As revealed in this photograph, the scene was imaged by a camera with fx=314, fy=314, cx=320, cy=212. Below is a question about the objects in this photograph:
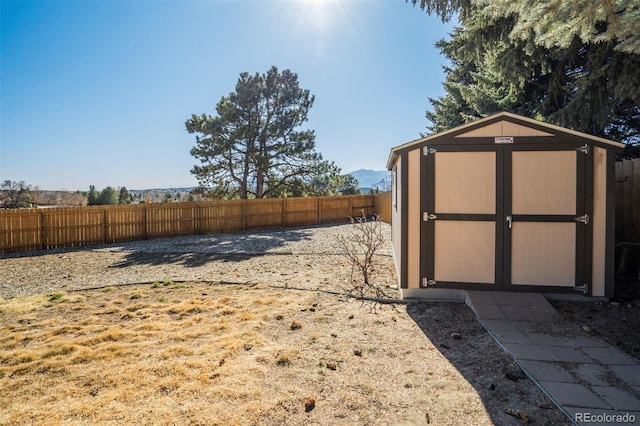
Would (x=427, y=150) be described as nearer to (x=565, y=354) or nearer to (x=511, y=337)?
(x=511, y=337)

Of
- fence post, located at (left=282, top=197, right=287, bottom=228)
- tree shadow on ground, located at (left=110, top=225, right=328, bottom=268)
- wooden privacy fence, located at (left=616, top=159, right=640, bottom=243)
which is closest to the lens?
wooden privacy fence, located at (left=616, top=159, right=640, bottom=243)

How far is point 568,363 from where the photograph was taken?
2.66 meters

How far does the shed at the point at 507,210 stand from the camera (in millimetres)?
4277

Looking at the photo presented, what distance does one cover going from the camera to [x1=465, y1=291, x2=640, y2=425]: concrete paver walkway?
205 cm

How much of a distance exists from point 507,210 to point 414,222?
1279 millimetres

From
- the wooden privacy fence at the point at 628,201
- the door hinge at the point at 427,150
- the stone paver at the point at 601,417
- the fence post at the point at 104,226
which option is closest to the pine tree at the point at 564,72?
the wooden privacy fence at the point at 628,201

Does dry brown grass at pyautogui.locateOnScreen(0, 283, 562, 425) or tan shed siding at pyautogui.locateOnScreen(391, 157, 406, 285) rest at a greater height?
tan shed siding at pyautogui.locateOnScreen(391, 157, 406, 285)

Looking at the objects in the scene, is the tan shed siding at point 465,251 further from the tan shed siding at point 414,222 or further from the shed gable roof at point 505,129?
the shed gable roof at point 505,129

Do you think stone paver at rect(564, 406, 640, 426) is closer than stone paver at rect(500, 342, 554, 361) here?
Yes

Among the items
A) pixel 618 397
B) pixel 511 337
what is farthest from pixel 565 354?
pixel 618 397

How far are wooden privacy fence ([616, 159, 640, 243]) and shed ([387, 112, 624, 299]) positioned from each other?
164 centimetres

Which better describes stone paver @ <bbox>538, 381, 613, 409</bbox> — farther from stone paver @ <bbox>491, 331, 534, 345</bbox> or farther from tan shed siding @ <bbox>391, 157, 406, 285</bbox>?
tan shed siding @ <bbox>391, 157, 406, 285</bbox>

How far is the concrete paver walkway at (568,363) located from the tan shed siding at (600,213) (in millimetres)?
986

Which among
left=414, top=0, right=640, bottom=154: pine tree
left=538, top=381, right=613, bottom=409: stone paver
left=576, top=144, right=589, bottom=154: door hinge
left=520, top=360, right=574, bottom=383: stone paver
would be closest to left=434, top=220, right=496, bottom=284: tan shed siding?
left=576, top=144, right=589, bottom=154: door hinge
